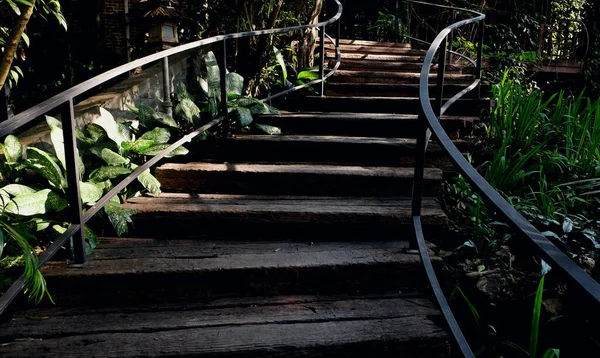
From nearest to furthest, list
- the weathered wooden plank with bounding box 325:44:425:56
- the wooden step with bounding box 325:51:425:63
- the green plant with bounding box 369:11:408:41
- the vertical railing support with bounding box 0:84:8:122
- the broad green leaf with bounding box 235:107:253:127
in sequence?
the broad green leaf with bounding box 235:107:253:127
the vertical railing support with bounding box 0:84:8:122
the wooden step with bounding box 325:51:425:63
the weathered wooden plank with bounding box 325:44:425:56
the green plant with bounding box 369:11:408:41

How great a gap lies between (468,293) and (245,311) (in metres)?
1.01

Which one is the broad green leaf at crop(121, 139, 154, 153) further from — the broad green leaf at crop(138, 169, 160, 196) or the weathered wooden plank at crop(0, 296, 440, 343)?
the weathered wooden plank at crop(0, 296, 440, 343)

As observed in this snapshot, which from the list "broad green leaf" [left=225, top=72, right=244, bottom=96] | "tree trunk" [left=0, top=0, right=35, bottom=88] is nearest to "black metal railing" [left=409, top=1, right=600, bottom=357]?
"broad green leaf" [left=225, top=72, right=244, bottom=96]

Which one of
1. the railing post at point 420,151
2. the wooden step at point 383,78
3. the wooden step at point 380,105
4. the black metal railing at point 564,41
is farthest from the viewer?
the black metal railing at point 564,41

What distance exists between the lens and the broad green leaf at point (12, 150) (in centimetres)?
228

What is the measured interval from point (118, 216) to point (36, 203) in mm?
375

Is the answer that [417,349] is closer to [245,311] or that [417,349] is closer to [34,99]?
[245,311]

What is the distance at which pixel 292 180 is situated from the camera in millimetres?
2820

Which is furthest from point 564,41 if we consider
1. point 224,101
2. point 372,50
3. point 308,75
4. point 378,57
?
point 224,101

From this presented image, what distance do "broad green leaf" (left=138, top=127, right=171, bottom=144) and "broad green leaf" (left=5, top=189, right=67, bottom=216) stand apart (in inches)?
26.9

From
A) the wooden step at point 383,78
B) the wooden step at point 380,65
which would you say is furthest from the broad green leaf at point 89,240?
the wooden step at point 380,65

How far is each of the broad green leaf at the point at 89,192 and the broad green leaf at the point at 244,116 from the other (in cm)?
120

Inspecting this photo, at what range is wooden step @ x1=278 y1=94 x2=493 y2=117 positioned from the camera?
382 centimetres

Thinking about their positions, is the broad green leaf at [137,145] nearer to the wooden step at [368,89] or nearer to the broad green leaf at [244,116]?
the broad green leaf at [244,116]
